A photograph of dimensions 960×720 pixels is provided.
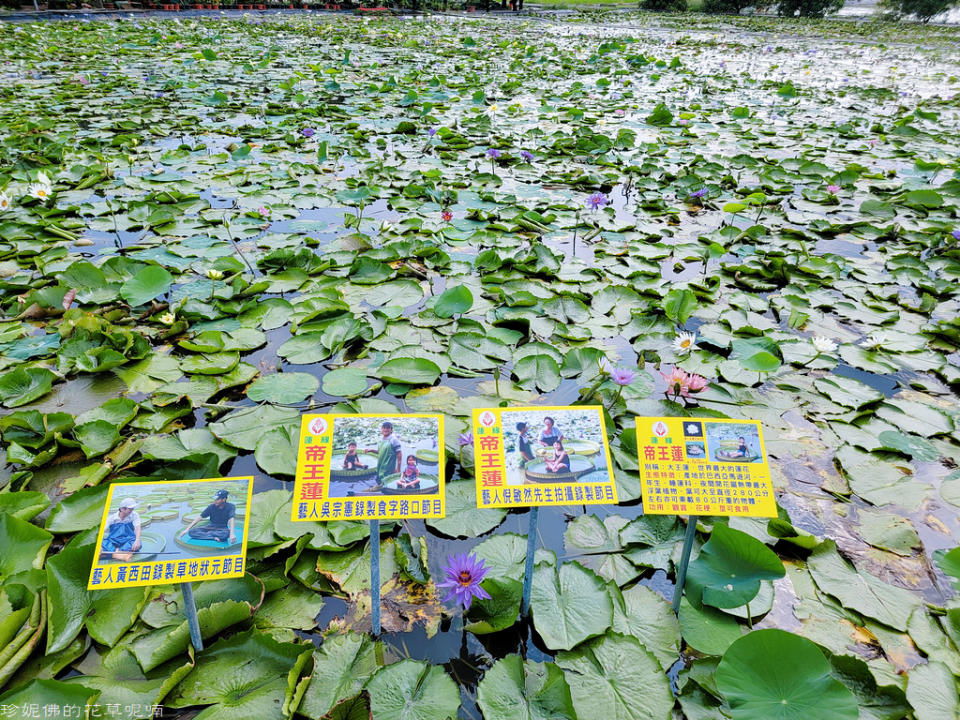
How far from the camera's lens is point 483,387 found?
183cm

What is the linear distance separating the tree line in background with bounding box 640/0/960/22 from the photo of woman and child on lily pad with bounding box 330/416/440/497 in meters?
27.0

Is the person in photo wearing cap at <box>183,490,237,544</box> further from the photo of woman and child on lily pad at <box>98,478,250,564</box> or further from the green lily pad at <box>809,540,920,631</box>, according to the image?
the green lily pad at <box>809,540,920,631</box>

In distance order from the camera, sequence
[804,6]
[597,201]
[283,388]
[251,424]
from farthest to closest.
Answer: [804,6], [597,201], [283,388], [251,424]

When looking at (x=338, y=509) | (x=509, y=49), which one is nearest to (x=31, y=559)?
(x=338, y=509)

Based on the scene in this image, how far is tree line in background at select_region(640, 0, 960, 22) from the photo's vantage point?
19.5 meters

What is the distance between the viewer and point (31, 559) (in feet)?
3.83

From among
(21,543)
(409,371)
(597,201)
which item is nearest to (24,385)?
(21,543)

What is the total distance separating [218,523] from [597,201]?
2.60 metres

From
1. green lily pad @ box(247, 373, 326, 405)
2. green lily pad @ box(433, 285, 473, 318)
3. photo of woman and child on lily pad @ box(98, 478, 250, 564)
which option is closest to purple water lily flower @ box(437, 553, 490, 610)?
photo of woman and child on lily pad @ box(98, 478, 250, 564)

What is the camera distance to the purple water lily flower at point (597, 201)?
2.98 meters

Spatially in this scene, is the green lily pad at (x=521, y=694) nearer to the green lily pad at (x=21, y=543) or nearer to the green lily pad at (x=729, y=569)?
the green lily pad at (x=729, y=569)

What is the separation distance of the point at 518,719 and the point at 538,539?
0.47 m

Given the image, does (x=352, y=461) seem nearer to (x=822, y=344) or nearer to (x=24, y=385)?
(x=24, y=385)

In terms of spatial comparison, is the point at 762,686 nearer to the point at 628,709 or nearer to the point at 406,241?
the point at 628,709
